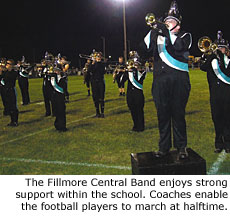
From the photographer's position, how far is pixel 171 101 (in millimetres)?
4008

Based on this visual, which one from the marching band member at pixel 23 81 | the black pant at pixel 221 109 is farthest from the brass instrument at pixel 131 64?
the marching band member at pixel 23 81

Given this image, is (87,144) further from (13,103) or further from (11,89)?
(11,89)

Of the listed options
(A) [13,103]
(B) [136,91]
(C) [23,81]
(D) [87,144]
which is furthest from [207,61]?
(C) [23,81]

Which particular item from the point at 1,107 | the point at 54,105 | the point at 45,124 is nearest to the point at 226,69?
the point at 54,105

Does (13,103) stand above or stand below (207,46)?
below

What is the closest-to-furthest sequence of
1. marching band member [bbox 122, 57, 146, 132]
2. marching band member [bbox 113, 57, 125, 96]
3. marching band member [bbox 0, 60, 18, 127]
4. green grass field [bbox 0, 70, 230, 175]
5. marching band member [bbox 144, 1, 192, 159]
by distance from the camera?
marching band member [bbox 144, 1, 192, 159] < green grass field [bbox 0, 70, 230, 175] < marching band member [bbox 122, 57, 146, 132] < marching band member [bbox 0, 60, 18, 127] < marching band member [bbox 113, 57, 125, 96]

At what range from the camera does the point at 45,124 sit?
348 inches

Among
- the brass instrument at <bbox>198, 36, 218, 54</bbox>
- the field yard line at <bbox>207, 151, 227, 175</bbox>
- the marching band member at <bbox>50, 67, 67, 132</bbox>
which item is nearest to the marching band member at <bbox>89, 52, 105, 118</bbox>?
the marching band member at <bbox>50, 67, 67, 132</bbox>

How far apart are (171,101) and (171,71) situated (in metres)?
0.39

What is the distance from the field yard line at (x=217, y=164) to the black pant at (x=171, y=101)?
2.76 feet

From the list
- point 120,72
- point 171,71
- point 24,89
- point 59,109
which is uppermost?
point 171,71

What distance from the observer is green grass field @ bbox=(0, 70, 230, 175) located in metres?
5.03

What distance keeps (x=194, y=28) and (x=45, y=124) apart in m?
64.5

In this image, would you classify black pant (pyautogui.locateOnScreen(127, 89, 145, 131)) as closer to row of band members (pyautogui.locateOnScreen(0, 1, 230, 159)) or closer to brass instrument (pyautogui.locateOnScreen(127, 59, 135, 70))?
brass instrument (pyautogui.locateOnScreen(127, 59, 135, 70))
